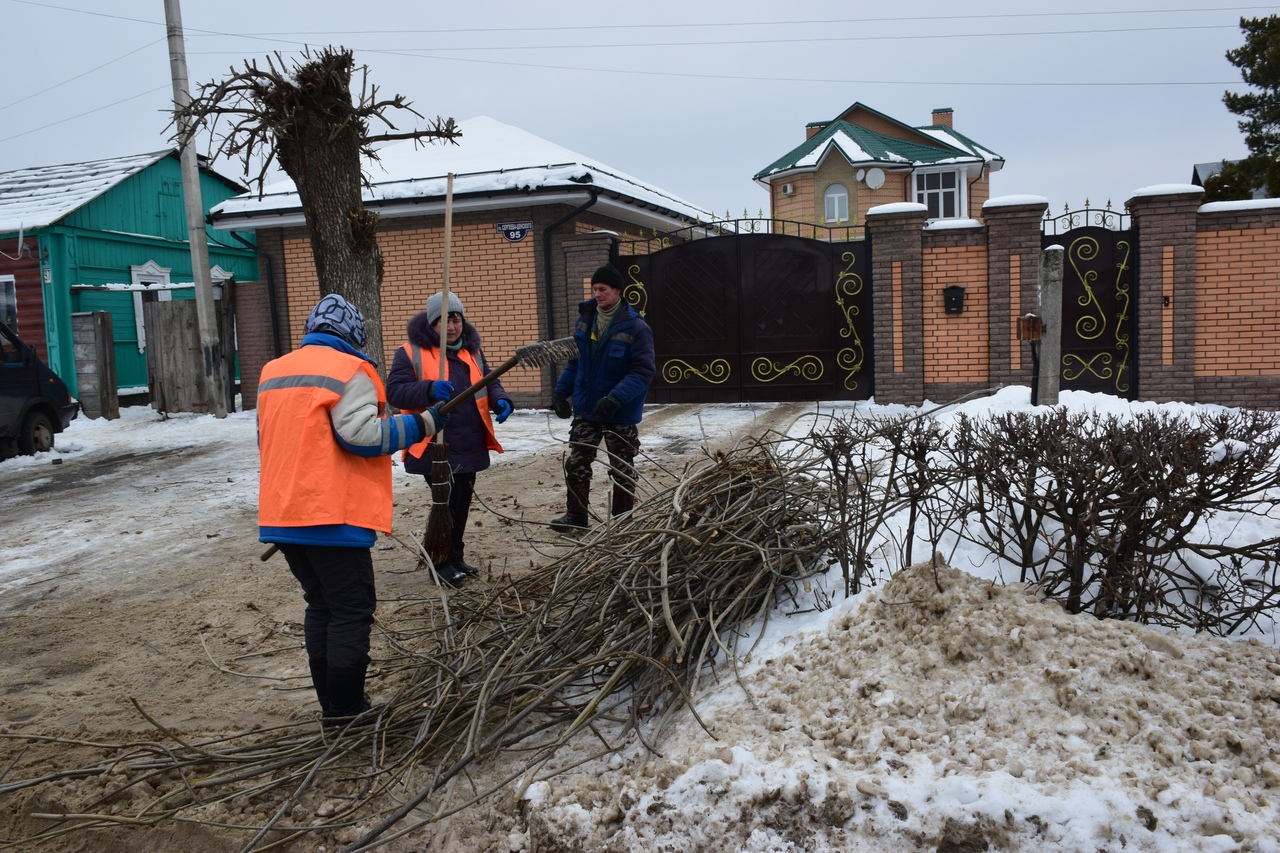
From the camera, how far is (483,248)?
43.8ft

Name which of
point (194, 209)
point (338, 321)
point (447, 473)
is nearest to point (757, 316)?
point (447, 473)

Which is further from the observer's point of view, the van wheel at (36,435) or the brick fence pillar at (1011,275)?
the brick fence pillar at (1011,275)

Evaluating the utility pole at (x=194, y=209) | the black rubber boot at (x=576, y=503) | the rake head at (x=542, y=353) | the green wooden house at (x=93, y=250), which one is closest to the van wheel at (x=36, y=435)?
the utility pole at (x=194, y=209)

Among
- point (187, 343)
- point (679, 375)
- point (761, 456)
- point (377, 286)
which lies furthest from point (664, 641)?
point (187, 343)

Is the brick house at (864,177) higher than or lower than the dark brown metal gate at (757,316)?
higher

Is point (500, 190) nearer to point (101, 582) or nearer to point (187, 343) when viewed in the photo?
point (187, 343)

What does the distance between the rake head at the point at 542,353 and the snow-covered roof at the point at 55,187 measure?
1522 centimetres

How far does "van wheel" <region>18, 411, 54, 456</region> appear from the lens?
10.4 meters

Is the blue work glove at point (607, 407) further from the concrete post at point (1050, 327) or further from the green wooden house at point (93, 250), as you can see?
the green wooden house at point (93, 250)

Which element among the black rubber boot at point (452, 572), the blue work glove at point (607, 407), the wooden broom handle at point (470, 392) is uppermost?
the wooden broom handle at point (470, 392)

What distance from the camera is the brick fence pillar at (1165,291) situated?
10.1m

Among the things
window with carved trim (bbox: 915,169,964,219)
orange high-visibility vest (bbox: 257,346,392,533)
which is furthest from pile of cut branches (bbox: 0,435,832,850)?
window with carved trim (bbox: 915,169,964,219)

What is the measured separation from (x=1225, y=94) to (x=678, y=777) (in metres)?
26.6

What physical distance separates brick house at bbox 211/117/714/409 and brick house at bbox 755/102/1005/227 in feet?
61.5
